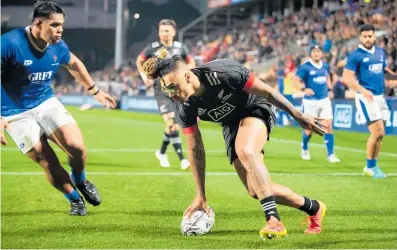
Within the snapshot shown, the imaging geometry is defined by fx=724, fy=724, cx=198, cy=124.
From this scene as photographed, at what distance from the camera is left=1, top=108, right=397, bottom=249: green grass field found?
667 cm

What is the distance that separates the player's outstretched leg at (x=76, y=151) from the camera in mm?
8070

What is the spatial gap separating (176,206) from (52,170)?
5.34 feet

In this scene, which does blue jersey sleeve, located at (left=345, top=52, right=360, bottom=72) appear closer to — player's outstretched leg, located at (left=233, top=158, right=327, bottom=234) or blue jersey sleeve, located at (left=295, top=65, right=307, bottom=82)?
blue jersey sleeve, located at (left=295, top=65, right=307, bottom=82)

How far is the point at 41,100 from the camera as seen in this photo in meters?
8.17

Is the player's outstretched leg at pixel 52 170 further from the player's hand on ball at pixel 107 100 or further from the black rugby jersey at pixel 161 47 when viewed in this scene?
the black rugby jersey at pixel 161 47

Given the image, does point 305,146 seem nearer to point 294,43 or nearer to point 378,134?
point 378,134

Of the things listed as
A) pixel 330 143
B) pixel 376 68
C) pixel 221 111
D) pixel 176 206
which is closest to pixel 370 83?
pixel 376 68

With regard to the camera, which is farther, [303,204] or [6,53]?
[6,53]

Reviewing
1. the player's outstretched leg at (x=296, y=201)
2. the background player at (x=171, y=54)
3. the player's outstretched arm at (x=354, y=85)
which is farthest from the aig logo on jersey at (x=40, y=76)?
the player's outstretched arm at (x=354, y=85)

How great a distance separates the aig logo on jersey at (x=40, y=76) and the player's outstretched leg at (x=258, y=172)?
2.55 m

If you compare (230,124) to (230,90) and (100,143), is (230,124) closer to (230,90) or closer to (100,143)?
(230,90)

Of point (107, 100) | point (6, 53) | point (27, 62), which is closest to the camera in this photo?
point (6, 53)

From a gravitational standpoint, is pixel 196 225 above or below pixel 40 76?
below

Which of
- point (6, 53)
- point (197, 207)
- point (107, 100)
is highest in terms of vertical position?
point (6, 53)
